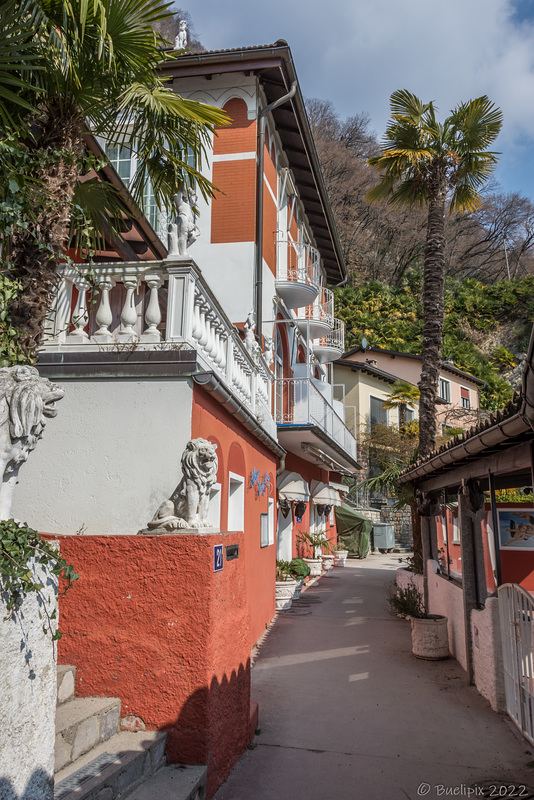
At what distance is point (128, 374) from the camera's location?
5.87 m

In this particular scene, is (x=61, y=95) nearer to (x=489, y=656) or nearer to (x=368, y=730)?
(x=368, y=730)

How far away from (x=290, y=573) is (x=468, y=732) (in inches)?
318

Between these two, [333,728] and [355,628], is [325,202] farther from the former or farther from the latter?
[333,728]

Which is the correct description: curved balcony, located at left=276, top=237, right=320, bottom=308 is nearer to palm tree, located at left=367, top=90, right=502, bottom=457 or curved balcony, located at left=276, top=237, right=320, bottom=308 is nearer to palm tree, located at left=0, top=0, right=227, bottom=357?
palm tree, located at left=367, top=90, right=502, bottom=457

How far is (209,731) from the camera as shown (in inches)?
172

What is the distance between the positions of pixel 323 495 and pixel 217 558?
14.0 metres

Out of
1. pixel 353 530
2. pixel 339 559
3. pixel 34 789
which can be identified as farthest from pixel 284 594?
pixel 353 530

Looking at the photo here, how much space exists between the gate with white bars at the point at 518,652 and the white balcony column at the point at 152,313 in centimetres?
419

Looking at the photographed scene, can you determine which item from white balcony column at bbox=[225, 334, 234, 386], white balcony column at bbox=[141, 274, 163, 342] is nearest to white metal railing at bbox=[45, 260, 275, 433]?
white balcony column at bbox=[141, 274, 163, 342]

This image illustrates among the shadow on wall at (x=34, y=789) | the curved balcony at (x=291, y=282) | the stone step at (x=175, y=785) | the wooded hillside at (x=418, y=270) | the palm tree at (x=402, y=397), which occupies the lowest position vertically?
the stone step at (x=175, y=785)

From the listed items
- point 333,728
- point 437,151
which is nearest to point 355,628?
point 333,728

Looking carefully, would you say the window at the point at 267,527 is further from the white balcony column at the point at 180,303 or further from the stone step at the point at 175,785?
the stone step at the point at 175,785

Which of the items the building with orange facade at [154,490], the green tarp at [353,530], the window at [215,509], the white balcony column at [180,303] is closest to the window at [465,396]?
the green tarp at [353,530]

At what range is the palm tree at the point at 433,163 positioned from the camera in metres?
12.8
